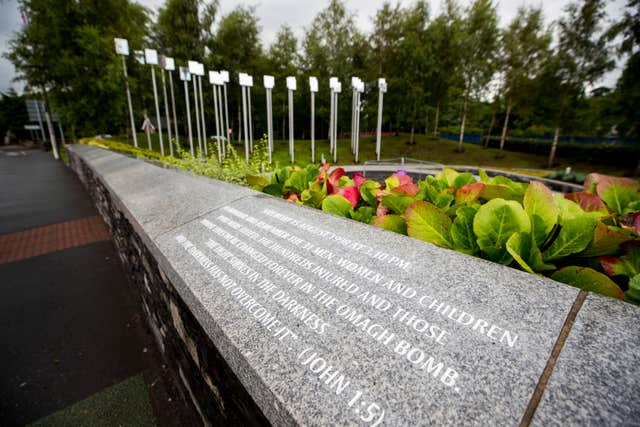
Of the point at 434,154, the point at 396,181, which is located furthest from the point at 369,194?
the point at 434,154

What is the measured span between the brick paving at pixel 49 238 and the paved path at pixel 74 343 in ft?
0.10

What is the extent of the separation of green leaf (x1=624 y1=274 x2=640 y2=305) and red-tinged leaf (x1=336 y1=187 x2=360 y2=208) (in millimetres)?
1367

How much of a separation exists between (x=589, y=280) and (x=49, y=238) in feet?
26.7

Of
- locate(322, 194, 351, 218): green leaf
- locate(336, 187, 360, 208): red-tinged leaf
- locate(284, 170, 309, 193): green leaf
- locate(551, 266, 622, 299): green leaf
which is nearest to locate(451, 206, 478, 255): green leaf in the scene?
locate(551, 266, 622, 299): green leaf

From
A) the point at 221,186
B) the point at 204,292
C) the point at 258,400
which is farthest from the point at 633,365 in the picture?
the point at 221,186

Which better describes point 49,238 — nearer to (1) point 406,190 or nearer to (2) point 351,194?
(2) point 351,194

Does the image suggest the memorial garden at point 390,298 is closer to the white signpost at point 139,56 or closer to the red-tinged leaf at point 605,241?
the red-tinged leaf at point 605,241

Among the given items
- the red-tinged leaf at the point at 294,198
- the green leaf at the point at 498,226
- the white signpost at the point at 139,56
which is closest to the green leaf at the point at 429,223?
the green leaf at the point at 498,226

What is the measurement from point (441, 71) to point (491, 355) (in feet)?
102

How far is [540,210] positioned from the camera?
4.01 ft

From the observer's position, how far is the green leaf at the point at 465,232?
1.27 metres

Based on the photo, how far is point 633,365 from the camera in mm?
697

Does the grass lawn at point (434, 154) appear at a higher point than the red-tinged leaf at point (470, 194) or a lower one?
lower

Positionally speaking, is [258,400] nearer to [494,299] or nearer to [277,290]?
[277,290]
